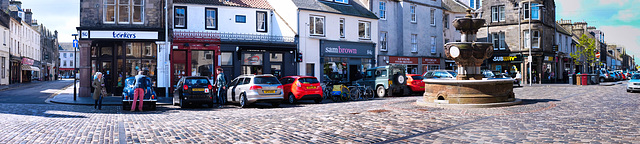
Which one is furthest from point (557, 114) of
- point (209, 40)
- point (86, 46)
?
point (86, 46)

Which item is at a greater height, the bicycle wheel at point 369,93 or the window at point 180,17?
the window at point 180,17

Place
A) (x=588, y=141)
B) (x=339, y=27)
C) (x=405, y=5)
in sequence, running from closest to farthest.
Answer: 1. (x=588, y=141)
2. (x=339, y=27)
3. (x=405, y=5)

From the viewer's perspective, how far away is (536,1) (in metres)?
43.5

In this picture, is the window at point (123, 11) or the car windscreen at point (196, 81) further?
the window at point (123, 11)

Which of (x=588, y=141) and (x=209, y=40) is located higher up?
(x=209, y=40)

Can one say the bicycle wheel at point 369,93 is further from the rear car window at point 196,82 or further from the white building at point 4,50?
the white building at point 4,50

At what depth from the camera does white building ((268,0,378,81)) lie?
29719 mm

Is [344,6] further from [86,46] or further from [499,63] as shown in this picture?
[499,63]

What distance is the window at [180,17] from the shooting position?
26.7 m

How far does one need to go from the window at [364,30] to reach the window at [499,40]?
18530 millimetres

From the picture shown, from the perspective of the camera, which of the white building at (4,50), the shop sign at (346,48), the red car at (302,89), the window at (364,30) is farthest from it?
the white building at (4,50)

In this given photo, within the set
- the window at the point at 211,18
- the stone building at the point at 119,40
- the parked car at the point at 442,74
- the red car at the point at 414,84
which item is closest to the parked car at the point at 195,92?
the stone building at the point at 119,40

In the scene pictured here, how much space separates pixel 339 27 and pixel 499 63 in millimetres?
22947

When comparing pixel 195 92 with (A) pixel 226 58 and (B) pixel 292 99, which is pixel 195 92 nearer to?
(B) pixel 292 99
